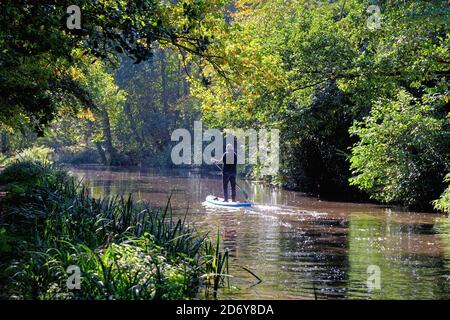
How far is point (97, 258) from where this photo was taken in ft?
23.3

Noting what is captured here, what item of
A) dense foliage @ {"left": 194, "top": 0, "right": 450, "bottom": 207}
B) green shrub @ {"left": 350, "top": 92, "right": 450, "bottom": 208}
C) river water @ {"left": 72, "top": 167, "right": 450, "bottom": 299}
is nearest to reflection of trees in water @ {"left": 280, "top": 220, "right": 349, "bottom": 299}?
river water @ {"left": 72, "top": 167, "right": 450, "bottom": 299}

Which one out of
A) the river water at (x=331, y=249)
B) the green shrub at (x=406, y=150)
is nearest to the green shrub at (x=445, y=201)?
the river water at (x=331, y=249)

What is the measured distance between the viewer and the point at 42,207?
1170 centimetres

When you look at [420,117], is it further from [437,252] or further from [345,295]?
[345,295]

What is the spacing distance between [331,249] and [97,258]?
5904 millimetres

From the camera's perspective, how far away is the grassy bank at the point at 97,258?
21.2 ft

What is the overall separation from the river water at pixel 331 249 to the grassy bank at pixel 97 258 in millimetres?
718

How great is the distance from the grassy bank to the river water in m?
0.72

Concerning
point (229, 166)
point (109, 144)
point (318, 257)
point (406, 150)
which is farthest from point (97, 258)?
point (109, 144)

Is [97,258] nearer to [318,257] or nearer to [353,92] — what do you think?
[318,257]

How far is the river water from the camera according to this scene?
8.12 m

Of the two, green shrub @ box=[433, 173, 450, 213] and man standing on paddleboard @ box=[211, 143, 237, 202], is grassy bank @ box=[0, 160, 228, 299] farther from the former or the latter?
green shrub @ box=[433, 173, 450, 213]

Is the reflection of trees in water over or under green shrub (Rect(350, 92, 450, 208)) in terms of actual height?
under

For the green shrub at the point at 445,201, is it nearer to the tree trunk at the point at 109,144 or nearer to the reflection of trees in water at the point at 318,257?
the reflection of trees in water at the point at 318,257
